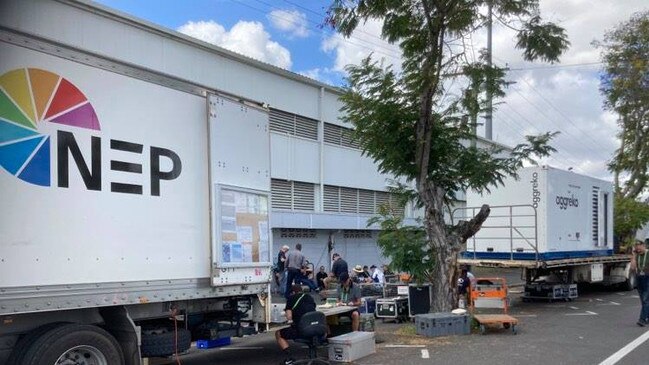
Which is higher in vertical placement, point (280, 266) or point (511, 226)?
point (511, 226)

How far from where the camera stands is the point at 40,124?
18.7 feet

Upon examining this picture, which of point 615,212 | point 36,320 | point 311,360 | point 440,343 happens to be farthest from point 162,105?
point 615,212

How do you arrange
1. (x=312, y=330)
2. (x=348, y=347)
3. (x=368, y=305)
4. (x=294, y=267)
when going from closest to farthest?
1. (x=312, y=330)
2. (x=348, y=347)
3. (x=368, y=305)
4. (x=294, y=267)

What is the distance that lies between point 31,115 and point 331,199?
2046 cm

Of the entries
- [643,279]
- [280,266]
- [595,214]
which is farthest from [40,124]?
[595,214]

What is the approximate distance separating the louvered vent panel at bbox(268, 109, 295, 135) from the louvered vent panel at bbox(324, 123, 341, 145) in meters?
2.21

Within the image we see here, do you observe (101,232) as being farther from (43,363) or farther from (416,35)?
(416,35)

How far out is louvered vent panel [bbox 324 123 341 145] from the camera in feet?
83.7

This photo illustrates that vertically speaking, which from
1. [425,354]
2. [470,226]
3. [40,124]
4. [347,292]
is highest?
[40,124]

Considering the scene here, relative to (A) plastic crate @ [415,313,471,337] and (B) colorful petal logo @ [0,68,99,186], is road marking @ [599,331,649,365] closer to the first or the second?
(A) plastic crate @ [415,313,471,337]

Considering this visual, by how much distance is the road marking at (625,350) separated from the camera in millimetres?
8734

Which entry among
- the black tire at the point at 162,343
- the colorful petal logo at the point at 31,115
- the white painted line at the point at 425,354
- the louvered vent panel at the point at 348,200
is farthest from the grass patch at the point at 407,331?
the louvered vent panel at the point at 348,200

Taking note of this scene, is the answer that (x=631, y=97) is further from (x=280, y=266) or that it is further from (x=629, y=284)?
(x=280, y=266)

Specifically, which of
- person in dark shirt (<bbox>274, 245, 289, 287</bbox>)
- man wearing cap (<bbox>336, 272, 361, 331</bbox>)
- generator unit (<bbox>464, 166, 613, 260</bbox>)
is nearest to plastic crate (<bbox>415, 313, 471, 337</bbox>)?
man wearing cap (<bbox>336, 272, 361, 331</bbox>)
